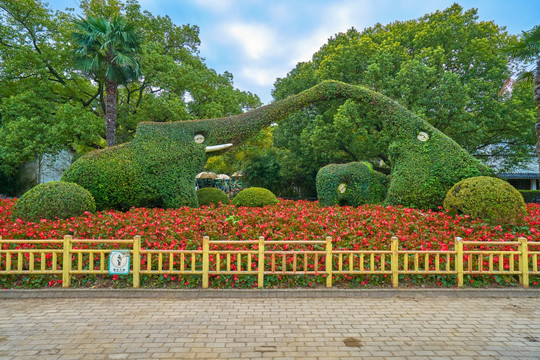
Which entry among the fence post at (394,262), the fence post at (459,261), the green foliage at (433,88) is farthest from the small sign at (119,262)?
the green foliage at (433,88)

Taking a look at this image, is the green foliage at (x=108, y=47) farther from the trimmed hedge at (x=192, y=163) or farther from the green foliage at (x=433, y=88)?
the green foliage at (x=433, y=88)

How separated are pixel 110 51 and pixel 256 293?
12.5 metres

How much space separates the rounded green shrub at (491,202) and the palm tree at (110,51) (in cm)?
1331

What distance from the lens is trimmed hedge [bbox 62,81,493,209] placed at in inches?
385

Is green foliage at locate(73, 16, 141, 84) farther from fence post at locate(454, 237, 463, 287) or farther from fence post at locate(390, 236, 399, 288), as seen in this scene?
fence post at locate(454, 237, 463, 287)

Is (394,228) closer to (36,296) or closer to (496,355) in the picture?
(496,355)

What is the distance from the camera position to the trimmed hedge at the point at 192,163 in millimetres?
9789

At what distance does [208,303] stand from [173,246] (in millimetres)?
1869

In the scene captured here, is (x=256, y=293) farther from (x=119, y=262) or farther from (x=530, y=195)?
(x=530, y=195)

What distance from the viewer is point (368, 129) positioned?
15.2m

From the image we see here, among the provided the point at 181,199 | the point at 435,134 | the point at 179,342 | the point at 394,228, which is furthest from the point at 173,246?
the point at 435,134

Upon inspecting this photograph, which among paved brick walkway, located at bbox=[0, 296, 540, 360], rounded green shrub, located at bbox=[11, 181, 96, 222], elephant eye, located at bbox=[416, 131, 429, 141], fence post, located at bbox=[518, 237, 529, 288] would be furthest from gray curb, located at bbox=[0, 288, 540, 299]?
elephant eye, located at bbox=[416, 131, 429, 141]

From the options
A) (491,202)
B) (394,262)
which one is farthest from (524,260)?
(491,202)

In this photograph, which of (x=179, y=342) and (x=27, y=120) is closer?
(x=179, y=342)
